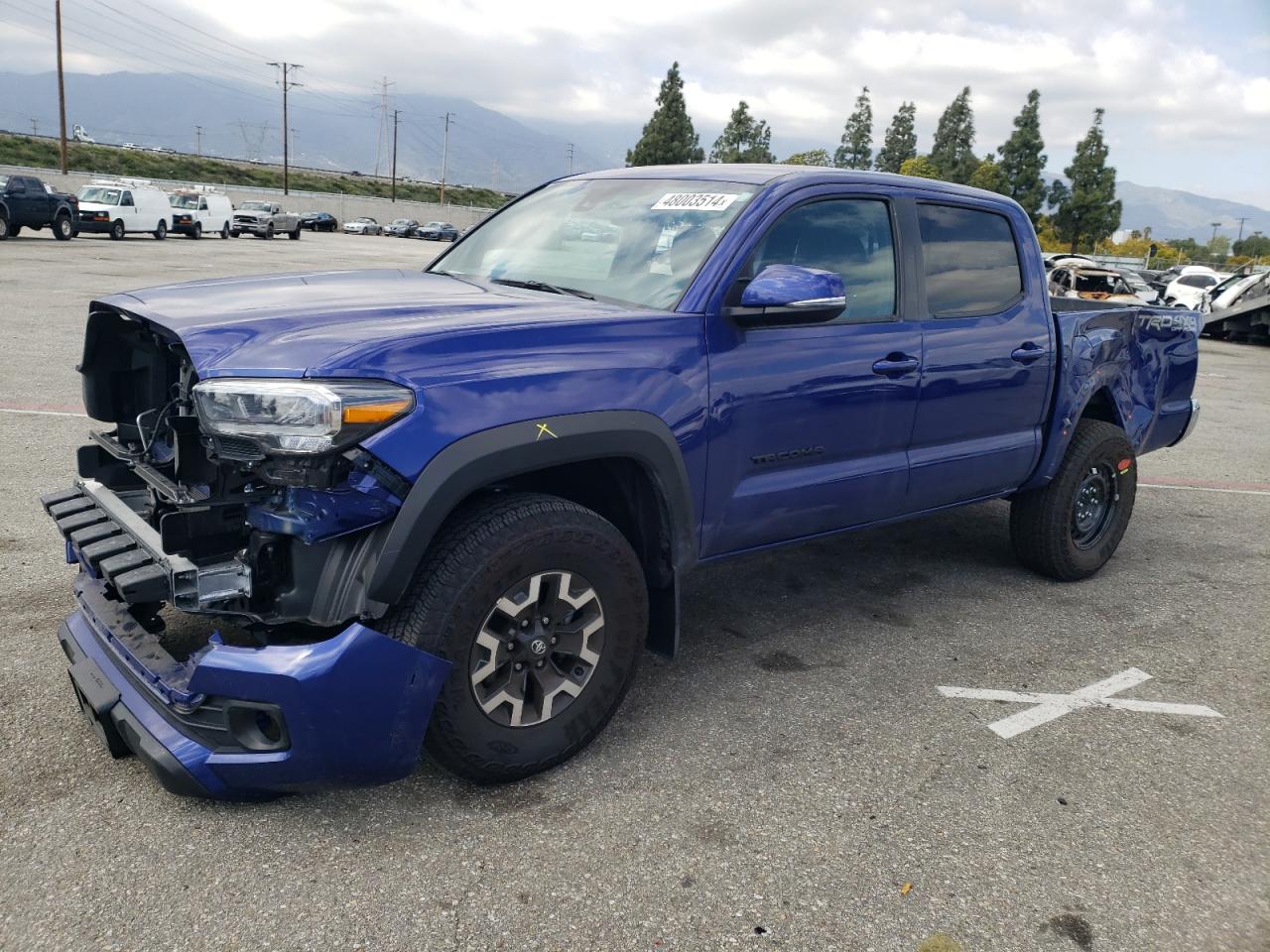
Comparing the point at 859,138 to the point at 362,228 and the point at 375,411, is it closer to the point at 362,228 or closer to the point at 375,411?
the point at 362,228

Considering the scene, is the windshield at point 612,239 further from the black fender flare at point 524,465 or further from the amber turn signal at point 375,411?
the amber turn signal at point 375,411

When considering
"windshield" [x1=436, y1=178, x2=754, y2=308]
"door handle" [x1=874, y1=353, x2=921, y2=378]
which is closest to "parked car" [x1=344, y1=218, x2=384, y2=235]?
"windshield" [x1=436, y1=178, x2=754, y2=308]

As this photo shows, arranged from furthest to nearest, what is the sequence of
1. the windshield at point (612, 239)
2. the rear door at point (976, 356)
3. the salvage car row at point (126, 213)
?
1. the salvage car row at point (126, 213)
2. the rear door at point (976, 356)
3. the windshield at point (612, 239)

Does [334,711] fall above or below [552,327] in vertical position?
below

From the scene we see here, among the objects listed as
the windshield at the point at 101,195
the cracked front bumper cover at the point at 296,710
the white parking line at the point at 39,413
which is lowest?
the white parking line at the point at 39,413

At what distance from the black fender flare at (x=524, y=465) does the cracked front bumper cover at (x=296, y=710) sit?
0.61 feet

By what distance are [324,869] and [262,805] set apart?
362 mm

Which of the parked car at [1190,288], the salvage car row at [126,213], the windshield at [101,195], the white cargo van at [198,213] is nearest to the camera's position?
the salvage car row at [126,213]

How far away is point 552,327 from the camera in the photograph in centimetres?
283

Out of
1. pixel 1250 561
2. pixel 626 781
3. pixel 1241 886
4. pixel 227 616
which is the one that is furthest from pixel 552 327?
pixel 1250 561

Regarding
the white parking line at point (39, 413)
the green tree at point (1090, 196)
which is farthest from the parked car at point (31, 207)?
the green tree at point (1090, 196)

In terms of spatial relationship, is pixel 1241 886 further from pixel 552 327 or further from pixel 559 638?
pixel 552 327

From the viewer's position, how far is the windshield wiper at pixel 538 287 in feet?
11.2

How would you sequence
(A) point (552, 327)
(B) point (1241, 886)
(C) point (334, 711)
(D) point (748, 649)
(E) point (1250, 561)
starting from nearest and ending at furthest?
(C) point (334, 711), (B) point (1241, 886), (A) point (552, 327), (D) point (748, 649), (E) point (1250, 561)
